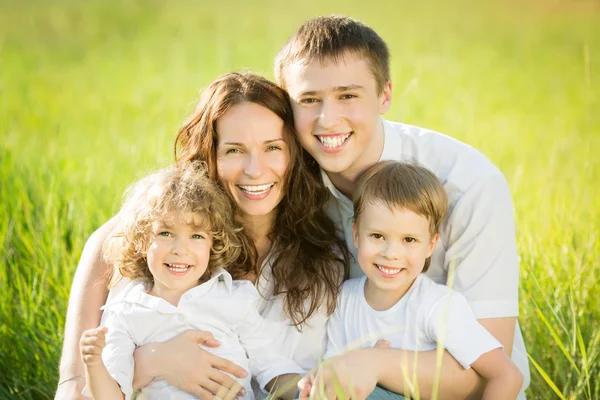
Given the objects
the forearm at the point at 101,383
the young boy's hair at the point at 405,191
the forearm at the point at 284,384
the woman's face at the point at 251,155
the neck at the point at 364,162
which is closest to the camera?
the forearm at the point at 101,383

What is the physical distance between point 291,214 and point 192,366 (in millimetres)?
777

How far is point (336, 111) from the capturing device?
3.06 metres

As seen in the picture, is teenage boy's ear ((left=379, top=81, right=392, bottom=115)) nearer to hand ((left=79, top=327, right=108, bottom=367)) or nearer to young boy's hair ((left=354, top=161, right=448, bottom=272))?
young boy's hair ((left=354, top=161, right=448, bottom=272))

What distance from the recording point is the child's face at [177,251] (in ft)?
9.26

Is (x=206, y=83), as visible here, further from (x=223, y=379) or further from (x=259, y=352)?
(x=223, y=379)

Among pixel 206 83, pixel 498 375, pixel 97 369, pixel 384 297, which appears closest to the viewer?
pixel 97 369

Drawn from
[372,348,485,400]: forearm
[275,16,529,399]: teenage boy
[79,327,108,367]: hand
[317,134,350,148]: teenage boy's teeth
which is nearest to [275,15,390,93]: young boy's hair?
[275,16,529,399]: teenage boy

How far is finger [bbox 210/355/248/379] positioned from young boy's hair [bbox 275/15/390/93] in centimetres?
A: 113

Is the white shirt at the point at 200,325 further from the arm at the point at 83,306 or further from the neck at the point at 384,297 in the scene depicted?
the neck at the point at 384,297

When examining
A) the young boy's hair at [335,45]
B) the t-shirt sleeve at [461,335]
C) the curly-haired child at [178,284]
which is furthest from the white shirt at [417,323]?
the young boy's hair at [335,45]

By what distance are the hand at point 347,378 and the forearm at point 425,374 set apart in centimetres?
3

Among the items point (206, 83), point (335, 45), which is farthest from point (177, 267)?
point (206, 83)

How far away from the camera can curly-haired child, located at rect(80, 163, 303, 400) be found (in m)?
2.84

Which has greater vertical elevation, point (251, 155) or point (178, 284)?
point (251, 155)
